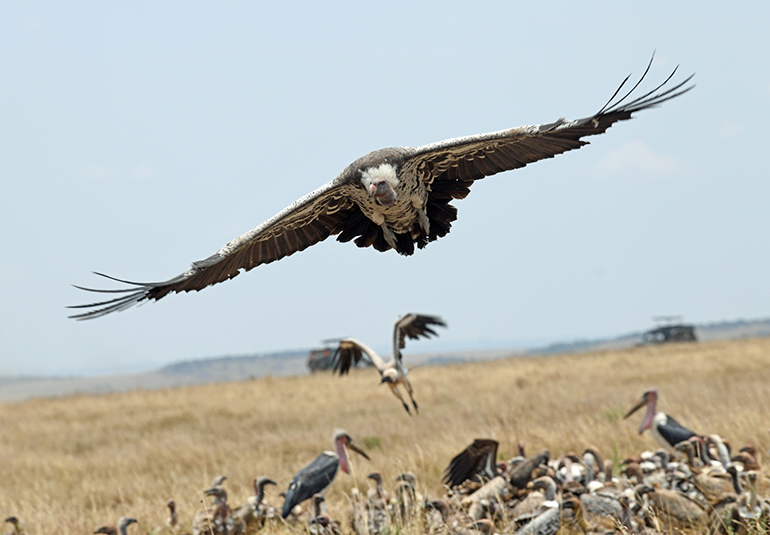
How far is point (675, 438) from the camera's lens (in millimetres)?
7387

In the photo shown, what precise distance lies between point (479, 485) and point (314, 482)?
156 cm

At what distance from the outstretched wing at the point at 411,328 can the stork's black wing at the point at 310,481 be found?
1.50m

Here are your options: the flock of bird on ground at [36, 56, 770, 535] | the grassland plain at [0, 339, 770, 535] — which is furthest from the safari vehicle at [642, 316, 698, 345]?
the flock of bird on ground at [36, 56, 770, 535]

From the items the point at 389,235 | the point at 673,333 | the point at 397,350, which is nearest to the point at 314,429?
the point at 397,350

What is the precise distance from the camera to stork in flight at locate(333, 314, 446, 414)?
20.1 feet

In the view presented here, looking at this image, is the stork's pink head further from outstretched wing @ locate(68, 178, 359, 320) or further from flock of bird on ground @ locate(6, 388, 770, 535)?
outstretched wing @ locate(68, 178, 359, 320)

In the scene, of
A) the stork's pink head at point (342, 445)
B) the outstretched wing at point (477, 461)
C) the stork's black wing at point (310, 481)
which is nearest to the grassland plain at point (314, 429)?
the stork's pink head at point (342, 445)

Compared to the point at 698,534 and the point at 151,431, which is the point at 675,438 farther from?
the point at 151,431

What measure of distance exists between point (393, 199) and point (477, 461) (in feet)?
11.0

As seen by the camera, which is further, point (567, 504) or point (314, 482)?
point (314, 482)

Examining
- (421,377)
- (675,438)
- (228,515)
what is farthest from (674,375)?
(228,515)

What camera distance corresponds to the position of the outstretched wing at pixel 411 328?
6.14 m

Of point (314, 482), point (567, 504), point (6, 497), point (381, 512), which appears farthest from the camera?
point (6, 497)

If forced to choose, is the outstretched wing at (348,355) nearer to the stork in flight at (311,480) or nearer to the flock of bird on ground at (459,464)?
the flock of bird on ground at (459,464)
